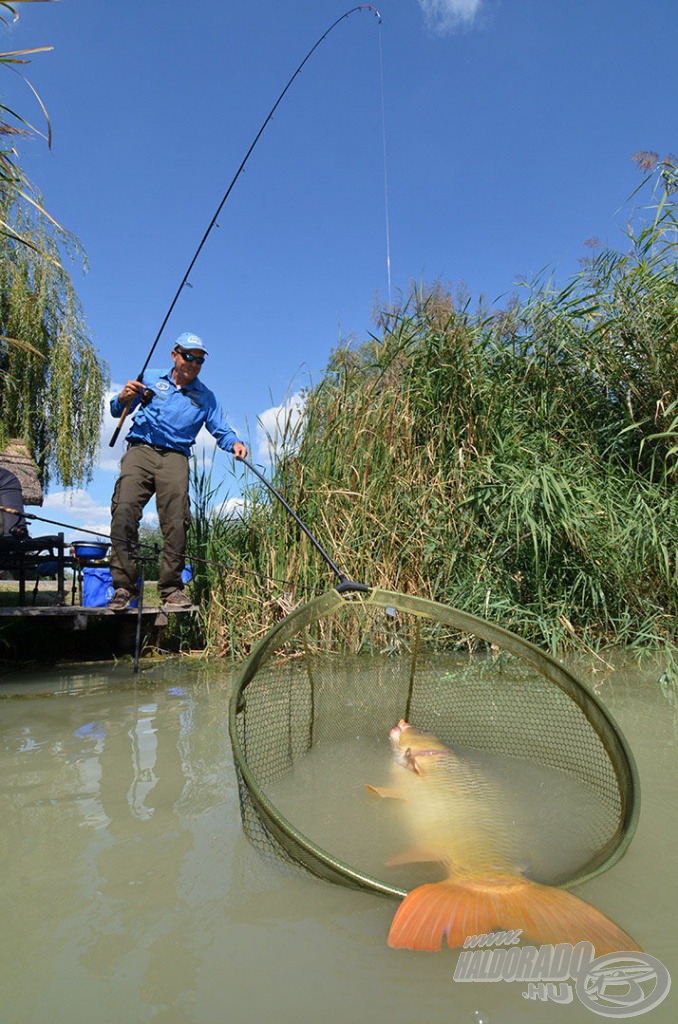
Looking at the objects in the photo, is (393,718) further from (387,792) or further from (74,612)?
(74,612)

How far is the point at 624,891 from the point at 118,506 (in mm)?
4065

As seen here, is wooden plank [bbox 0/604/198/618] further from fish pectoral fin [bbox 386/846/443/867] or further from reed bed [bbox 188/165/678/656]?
fish pectoral fin [bbox 386/846/443/867]

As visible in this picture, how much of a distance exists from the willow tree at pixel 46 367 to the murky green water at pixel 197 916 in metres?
8.91

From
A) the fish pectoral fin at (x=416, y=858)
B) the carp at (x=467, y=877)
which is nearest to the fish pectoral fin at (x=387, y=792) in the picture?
the carp at (x=467, y=877)

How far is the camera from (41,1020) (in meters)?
1.10

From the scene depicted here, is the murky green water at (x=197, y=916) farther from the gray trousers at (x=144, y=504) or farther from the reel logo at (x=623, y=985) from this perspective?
the gray trousers at (x=144, y=504)

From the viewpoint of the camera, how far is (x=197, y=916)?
1400 millimetres

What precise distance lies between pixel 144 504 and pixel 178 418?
0.70m

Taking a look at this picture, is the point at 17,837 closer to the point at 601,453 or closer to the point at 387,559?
the point at 387,559

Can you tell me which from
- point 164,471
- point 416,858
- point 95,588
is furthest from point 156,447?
point 416,858

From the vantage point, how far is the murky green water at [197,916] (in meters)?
1.13

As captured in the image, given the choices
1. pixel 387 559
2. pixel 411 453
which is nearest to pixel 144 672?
pixel 387 559

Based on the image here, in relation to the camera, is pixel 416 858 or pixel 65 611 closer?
pixel 416 858

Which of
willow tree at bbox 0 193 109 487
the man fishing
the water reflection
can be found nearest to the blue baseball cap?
the man fishing
